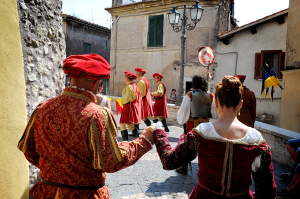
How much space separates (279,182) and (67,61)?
4.34 metres

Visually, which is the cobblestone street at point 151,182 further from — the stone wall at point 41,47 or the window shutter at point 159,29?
the window shutter at point 159,29

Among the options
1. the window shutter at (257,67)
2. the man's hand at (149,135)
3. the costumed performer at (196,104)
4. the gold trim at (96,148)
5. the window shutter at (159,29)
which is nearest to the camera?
the gold trim at (96,148)

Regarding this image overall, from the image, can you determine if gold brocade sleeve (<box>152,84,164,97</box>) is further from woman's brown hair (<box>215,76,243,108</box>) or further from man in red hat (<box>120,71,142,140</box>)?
woman's brown hair (<box>215,76,243,108</box>)

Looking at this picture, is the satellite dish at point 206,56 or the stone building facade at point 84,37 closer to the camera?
the satellite dish at point 206,56

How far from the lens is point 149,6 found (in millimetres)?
16594

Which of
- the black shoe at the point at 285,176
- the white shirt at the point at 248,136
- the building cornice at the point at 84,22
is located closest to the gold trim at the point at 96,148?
the white shirt at the point at 248,136

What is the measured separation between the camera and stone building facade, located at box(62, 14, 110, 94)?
72.8 feet

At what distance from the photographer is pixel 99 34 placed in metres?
24.8

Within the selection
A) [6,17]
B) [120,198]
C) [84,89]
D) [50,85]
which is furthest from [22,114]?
[120,198]

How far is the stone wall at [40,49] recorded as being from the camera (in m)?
2.85

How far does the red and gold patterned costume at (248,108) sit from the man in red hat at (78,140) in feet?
11.8

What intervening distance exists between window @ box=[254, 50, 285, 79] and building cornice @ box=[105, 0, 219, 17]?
13.7 feet

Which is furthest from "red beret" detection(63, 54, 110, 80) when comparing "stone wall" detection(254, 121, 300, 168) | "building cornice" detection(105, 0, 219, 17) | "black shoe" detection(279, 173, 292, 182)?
"building cornice" detection(105, 0, 219, 17)

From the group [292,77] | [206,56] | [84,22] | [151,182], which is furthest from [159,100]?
[84,22]
